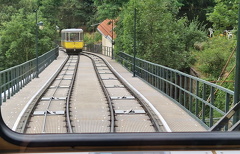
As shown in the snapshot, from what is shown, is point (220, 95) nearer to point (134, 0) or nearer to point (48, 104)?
point (48, 104)

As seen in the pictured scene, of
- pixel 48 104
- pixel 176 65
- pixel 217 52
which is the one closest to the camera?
pixel 48 104

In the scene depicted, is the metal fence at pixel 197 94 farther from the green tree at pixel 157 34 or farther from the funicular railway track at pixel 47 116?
the funicular railway track at pixel 47 116

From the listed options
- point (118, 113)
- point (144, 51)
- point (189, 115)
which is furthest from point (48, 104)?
point (144, 51)

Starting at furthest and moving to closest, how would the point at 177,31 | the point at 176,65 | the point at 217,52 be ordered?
the point at 177,31 < the point at 176,65 < the point at 217,52

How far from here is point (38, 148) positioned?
2.28 meters

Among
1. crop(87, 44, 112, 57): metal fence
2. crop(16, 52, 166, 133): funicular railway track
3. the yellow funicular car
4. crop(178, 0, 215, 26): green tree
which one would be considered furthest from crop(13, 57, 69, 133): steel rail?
crop(87, 44, 112, 57): metal fence

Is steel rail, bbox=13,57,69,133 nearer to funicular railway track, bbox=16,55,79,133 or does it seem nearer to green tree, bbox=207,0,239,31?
funicular railway track, bbox=16,55,79,133

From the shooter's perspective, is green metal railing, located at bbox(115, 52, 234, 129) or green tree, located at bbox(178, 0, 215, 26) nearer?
green metal railing, located at bbox(115, 52, 234, 129)

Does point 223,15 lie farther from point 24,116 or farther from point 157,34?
point 157,34

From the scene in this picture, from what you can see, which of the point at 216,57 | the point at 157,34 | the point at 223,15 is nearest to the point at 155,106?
the point at 223,15

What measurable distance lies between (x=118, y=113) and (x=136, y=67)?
362 inches

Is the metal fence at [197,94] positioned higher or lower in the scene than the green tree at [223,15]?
lower

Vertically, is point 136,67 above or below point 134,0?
below

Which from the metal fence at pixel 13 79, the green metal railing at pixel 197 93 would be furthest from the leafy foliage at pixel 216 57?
the metal fence at pixel 13 79
